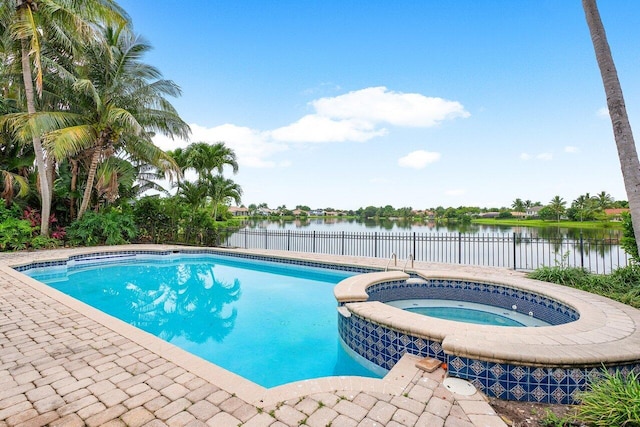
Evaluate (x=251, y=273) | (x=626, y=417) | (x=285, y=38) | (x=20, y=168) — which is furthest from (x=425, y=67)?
(x=20, y=168)

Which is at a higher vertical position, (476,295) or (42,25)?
(42,25)

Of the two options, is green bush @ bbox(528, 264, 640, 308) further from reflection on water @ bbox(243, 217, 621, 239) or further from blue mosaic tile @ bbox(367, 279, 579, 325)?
reflection on water @ bbox(243, 217, 621, 239)

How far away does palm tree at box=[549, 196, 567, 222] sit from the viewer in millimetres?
46688

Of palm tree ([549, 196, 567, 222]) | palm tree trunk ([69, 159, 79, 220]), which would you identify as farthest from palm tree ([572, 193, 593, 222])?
palm tree trunk ([69, 159, 79, 220])

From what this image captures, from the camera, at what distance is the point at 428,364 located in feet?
9.67

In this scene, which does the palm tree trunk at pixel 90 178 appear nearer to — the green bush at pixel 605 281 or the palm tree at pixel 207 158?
the palm tree at pixel 207 158

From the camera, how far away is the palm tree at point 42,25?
376 inches

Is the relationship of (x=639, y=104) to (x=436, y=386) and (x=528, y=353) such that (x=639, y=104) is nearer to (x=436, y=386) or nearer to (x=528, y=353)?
(x=528, y=353)

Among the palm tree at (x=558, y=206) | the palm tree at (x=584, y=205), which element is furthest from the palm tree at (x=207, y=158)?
the palm tree at (x=558, y=206)

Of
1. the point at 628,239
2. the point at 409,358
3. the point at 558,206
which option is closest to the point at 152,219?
the point at 409,358

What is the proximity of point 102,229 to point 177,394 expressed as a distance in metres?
13.2

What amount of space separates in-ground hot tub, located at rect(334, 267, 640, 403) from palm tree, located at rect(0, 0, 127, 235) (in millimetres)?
11992

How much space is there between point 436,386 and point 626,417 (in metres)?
1.21

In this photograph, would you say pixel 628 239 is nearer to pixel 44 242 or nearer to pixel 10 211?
pixel 44 242
